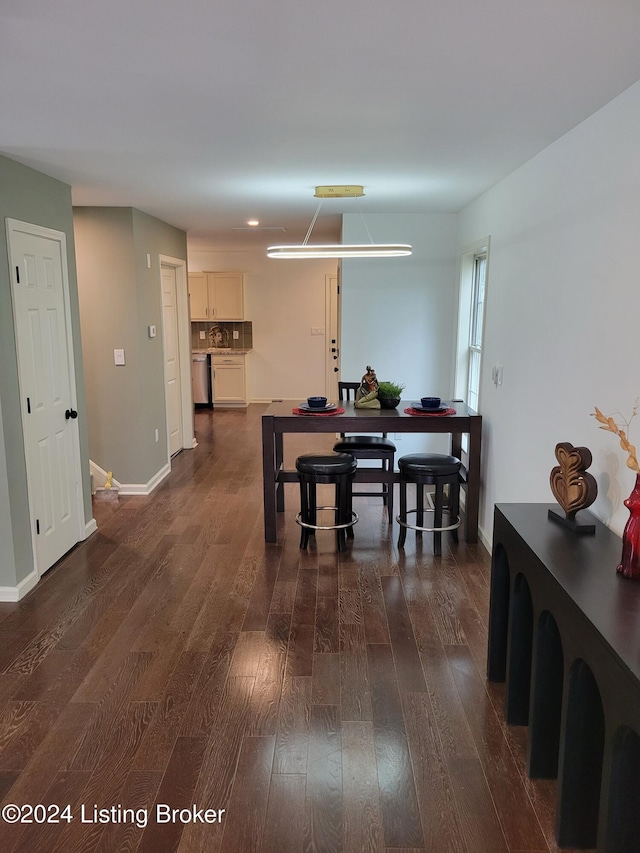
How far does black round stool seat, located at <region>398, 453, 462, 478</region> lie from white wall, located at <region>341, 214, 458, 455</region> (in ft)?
5.79

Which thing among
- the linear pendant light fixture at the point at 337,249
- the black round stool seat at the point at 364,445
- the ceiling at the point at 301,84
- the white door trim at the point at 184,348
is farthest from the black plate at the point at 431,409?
the white door trim at the point at 184,348

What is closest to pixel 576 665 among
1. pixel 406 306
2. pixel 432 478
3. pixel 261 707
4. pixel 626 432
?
pixel 626 432

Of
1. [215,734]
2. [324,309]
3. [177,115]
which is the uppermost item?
[177,115]

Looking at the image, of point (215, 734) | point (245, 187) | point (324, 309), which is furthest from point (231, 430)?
point (215, 734)

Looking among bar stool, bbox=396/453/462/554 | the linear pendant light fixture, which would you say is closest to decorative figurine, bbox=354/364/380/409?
bar stool, bbox=396/453/462/554

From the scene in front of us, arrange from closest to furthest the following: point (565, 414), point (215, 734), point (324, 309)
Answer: point (215, 734), point (565, 414), point (324, 309)

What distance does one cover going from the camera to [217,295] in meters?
9.88

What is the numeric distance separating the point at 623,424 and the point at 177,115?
84.0 inches

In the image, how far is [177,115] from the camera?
252 centimetres

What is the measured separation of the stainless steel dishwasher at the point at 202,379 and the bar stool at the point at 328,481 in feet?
19.4

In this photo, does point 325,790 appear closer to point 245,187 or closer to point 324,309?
point 245,187

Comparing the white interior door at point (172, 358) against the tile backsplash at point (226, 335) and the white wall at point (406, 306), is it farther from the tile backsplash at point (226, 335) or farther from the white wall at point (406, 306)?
the tile backsplash at point (226, 335)

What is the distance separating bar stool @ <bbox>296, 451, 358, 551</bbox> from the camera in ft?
13.5

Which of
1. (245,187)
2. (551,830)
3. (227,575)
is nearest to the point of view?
(551,830)
